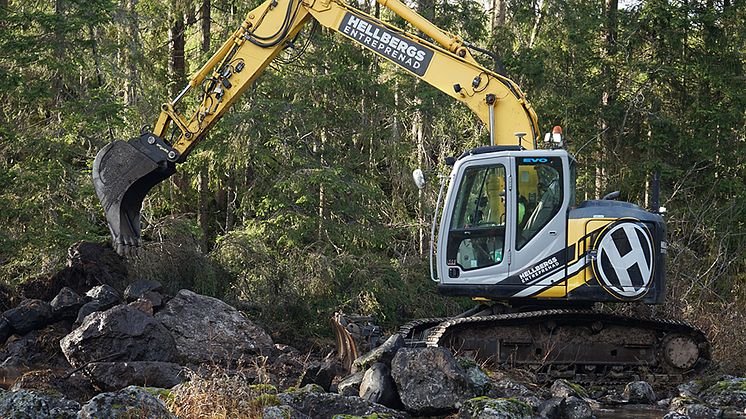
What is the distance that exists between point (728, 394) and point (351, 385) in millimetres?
4031

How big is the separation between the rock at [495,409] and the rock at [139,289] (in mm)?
7376

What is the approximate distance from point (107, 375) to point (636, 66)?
1435cm

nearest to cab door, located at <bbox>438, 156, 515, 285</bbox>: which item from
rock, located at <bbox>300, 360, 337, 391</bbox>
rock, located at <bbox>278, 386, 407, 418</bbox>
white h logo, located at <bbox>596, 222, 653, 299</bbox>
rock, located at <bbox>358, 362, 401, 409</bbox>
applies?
white h logo, located at <bbox>596, 222, 653, 299</bbox>

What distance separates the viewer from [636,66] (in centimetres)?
2270

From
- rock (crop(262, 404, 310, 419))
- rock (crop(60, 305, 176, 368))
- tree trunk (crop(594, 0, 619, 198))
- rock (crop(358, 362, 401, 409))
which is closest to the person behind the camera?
rock (crop(262, 404, 310, 419))

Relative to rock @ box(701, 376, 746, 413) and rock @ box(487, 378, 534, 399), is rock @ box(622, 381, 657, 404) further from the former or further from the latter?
rock @ box(487, 378, 534, 399)

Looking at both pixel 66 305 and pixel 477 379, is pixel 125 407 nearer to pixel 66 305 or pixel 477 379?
pixel 477 379

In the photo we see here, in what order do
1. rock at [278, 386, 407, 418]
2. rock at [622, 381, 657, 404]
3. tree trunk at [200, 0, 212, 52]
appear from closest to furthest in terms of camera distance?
1. rock at [278, 386, 407, 418]
2. rock at [622, 381, 657, 404]
3. tree trunk at [200, 0, 212, 52]

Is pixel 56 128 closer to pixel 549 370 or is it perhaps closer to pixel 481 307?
pixel 481 307

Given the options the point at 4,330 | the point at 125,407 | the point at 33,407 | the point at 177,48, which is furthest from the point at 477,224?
the point at 177,48

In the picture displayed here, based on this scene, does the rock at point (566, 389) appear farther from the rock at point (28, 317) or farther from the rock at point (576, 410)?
the rock at point (28, 317)

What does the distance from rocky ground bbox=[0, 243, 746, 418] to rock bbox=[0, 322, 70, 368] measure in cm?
2

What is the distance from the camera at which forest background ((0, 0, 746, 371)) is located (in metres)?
18.4

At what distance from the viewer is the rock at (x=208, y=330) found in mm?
14961
